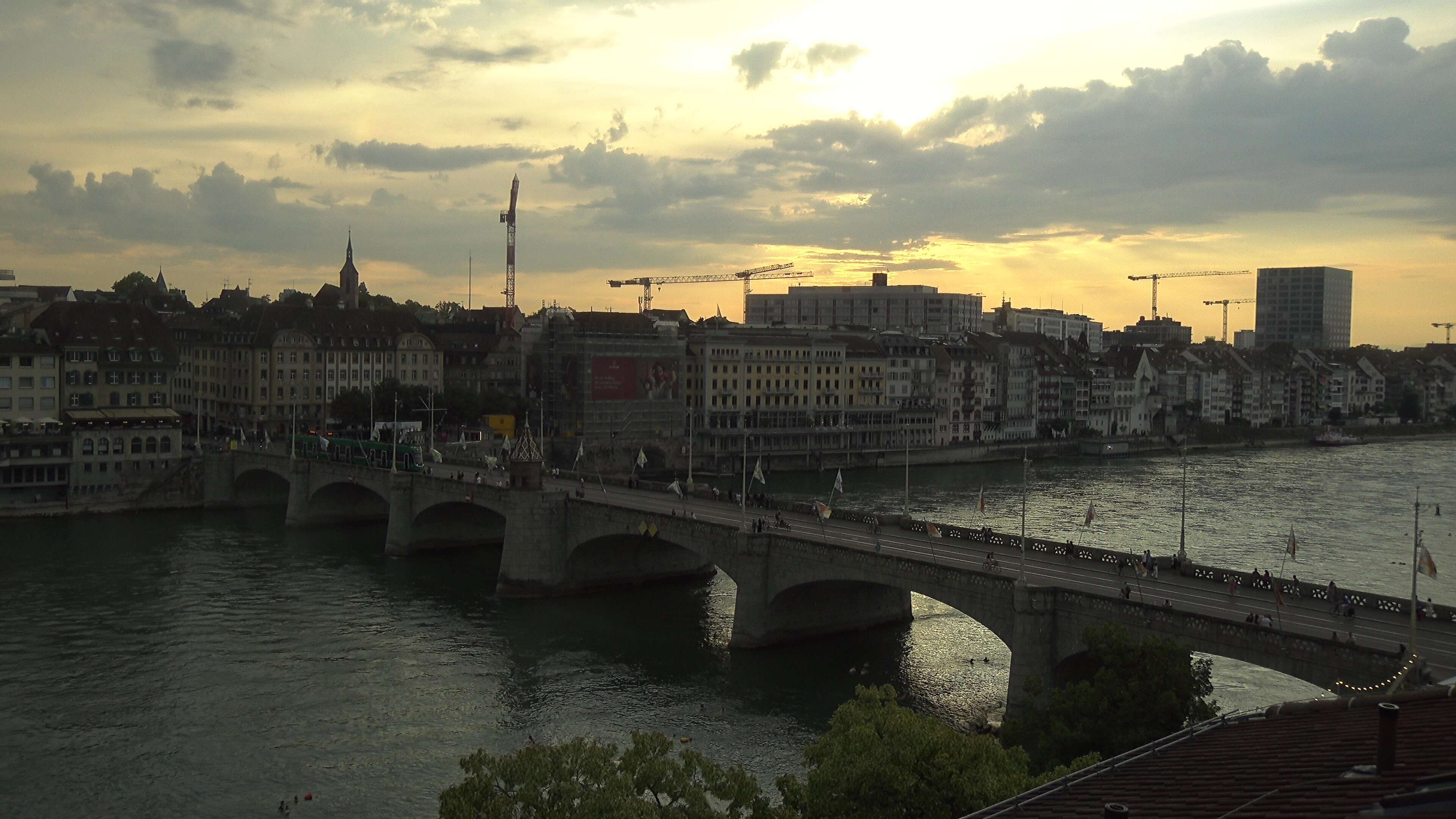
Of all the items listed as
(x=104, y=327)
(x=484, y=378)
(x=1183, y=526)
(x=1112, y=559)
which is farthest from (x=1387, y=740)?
(x=484, y=378)

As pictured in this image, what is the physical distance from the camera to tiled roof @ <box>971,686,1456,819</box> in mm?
10453

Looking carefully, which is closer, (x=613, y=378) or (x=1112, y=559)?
(x=1112, y=559)

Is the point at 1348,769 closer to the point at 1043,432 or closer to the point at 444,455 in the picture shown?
the point at 444,455

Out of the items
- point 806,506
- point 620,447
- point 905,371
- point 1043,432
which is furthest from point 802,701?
point 1043,432

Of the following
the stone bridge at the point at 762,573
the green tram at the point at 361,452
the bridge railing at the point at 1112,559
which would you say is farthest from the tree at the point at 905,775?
the green tram at the point at 361,452

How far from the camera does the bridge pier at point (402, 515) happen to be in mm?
77750

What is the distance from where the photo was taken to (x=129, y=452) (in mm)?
99312

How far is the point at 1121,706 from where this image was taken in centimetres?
3309

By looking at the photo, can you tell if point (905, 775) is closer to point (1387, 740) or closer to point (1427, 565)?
point (1387, 740)

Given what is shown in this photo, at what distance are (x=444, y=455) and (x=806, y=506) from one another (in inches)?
1618

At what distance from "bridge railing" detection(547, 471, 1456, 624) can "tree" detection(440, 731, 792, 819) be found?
24.9 m

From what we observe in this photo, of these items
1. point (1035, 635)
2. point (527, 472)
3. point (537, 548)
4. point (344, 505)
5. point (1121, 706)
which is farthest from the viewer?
point (344, 505)

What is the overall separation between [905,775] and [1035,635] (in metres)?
18.2

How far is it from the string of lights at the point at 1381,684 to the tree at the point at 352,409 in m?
106
